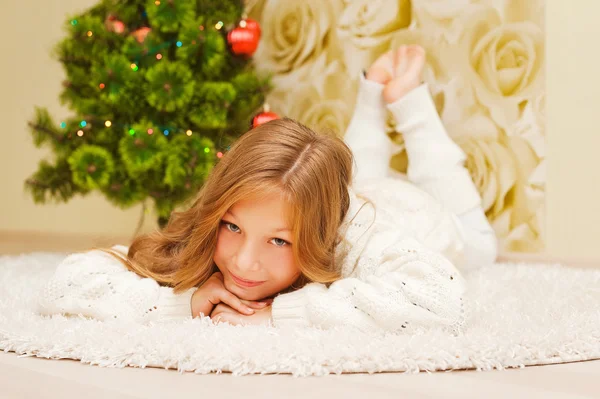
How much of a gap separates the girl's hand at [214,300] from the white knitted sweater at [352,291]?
0.02 meters

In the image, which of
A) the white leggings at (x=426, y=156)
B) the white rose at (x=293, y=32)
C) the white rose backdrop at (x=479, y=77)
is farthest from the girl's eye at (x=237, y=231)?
the white rose at (x=293, y=32)

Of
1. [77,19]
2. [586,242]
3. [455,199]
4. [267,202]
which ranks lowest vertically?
[586,242]

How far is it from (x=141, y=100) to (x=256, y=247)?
1.16 m

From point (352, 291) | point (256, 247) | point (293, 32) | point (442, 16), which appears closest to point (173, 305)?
point (256, 247)

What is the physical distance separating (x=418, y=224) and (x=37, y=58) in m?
2.44

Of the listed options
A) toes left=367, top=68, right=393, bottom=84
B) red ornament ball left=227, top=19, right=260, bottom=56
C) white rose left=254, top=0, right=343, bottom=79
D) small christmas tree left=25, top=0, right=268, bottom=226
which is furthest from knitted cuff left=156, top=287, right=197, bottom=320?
white rose left=254, top=0, right=343, bottom=79

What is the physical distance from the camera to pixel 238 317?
3.33 feet

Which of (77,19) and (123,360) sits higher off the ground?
(77,19)

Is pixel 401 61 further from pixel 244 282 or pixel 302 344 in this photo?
pixel 302 344

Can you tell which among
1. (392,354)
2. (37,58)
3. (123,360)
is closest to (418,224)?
(392,354)

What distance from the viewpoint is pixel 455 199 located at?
177 cm

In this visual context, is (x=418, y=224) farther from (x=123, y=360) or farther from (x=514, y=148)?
(x=123, y=360)

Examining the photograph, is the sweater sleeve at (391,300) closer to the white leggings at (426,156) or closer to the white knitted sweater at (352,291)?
the white knitted sweater at (352,291)

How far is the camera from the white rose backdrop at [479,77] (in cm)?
187
